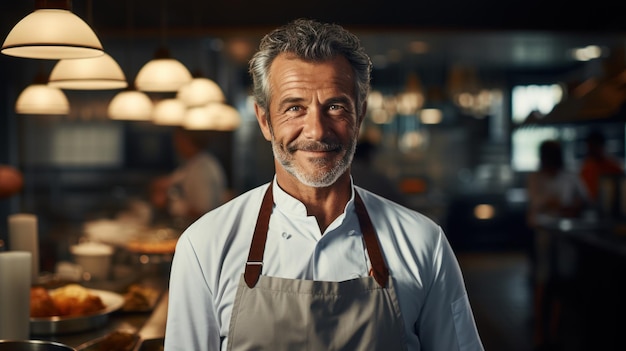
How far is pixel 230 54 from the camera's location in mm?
10656

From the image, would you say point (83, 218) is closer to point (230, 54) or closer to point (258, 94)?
point (230, 54)

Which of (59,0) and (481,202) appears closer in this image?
(59,0)

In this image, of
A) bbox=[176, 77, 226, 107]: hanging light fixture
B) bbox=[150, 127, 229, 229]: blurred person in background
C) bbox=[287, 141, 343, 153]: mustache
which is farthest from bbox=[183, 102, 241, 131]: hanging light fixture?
bbox=[287, 141, 343, 153]: mustache

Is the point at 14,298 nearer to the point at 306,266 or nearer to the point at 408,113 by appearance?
the point at 306,266

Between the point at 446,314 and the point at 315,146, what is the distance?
539 millimetres

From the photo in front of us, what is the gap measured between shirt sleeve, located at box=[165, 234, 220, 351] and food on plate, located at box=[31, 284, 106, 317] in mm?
1099

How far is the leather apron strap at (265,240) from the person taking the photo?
6.13 feet

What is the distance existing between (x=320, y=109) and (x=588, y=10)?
4673mm

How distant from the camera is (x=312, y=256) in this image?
75.5 inches

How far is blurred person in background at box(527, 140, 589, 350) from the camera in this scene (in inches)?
247

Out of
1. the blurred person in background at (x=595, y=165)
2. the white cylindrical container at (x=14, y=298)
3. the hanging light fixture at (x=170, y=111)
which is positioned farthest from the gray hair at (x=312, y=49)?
the blurred person in background at (x=595, y=165)

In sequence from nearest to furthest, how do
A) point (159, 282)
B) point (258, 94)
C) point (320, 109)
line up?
point (320, 109) < point (258, 94) < point (159, 282)

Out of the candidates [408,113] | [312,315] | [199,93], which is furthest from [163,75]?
[408,113]

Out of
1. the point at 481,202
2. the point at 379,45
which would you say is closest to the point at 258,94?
the point at 379,45
